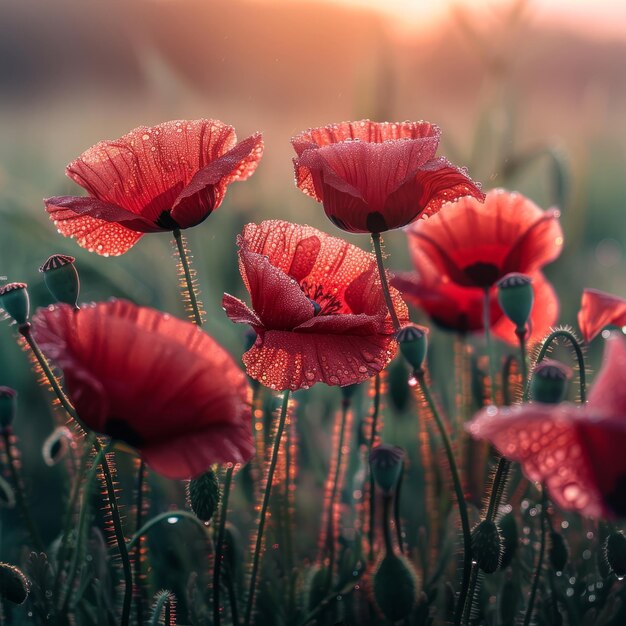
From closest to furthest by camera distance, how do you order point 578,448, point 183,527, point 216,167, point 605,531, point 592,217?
point 578,448 → point 216,167 → point 605,531 → point 183,527 → point 592,217

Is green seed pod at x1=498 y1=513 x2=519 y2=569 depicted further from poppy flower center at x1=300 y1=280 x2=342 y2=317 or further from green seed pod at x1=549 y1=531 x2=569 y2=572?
poppy flower center at x1=300 y1=280 x2=342 y2=317

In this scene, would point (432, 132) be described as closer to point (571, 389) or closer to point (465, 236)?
point (465, 236)

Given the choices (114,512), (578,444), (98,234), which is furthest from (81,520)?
(578,444)

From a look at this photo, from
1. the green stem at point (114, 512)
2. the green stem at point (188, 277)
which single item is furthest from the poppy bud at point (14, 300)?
the green stem at point (188, 277)

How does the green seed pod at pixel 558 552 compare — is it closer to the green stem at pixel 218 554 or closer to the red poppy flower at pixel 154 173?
the green stem at pixel 218 554

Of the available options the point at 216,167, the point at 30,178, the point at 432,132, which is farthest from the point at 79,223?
the point at 30,178
